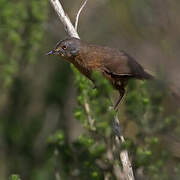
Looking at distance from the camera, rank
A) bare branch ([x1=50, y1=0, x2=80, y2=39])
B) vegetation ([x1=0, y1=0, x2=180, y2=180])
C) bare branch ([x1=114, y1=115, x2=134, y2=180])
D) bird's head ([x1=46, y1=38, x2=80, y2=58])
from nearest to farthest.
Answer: vegetation ([x1=0, y1=0, x2=180, y2=180]), bare branch ([x1=114, y1=115, x2=134, y2=180]), bare branch ([x1=50, y1=0, x2=80, y2=39]), bird's head ([x1=46, y1=38, x2=80, y2=58])

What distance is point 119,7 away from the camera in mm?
8820

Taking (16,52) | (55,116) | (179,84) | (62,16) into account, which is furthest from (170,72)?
(55,116)

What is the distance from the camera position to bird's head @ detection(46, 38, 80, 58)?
18.1 feet

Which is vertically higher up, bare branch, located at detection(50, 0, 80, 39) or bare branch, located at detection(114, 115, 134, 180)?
bare branch, located at detection(50, 0, 80, 39)

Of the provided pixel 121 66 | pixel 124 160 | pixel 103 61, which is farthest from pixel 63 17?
pixel 124 160

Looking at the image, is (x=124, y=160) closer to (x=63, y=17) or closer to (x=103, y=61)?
(x=103, y=61)

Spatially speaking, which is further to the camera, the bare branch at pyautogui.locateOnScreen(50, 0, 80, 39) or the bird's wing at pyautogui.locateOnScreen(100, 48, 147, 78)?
the bird's wing at pyautogui.locateOnScreen(100, 48, 147, 78)

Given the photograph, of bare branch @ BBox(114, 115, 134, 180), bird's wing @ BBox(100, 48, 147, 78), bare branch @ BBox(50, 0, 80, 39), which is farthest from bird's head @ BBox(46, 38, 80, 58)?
bare branch @ BBox(114, 115, 134, 180)

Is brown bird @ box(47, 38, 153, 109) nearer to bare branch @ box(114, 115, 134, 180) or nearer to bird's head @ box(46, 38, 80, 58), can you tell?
bird's head @ box(46, 38, 80, 58)

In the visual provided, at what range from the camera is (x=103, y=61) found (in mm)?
5566

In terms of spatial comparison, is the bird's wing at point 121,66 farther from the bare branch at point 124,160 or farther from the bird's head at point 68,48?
the bare branch at point 124,160

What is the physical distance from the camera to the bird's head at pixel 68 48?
5520 mm

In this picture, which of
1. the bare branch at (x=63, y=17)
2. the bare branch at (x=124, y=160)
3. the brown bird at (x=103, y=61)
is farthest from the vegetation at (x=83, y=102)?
the bare branch at (x=63, y=17)

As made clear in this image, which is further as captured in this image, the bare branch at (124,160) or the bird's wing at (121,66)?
the bird's wing at (121,66)
